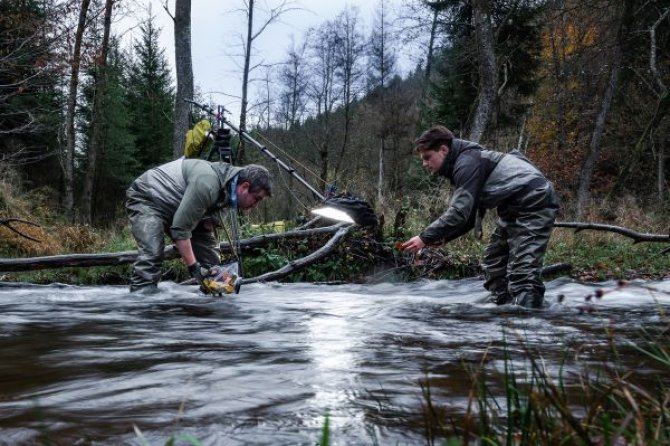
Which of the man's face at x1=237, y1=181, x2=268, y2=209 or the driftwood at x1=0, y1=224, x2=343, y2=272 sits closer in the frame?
the man's face at x1=237, y1=181, x2=268, y2=209

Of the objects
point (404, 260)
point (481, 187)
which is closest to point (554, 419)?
point (481, 187)

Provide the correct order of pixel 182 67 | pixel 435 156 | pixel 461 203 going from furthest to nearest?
pixel 182 67 → pixel 435 156 → pixel 461 203

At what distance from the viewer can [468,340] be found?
4.23 m

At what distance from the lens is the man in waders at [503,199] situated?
5.67 meters

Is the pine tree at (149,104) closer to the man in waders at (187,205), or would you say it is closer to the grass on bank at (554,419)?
the man in waders at (187,205)

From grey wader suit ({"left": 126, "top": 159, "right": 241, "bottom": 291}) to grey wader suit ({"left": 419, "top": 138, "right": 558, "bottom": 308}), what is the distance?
2.23 metres

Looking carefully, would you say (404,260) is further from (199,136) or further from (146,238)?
(146,238)

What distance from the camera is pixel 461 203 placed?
222 inches

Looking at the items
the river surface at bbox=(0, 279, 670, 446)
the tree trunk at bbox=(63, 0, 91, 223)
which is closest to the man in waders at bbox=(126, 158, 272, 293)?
the river surface at bbox=(0, 279, 670, 446)

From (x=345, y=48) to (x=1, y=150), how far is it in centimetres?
1746

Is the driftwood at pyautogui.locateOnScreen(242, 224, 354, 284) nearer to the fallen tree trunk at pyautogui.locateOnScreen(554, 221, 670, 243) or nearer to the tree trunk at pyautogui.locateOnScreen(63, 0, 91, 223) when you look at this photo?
the fallen tree trunk at pyautogui.locateOnScreen(554, 221, 670, 243)

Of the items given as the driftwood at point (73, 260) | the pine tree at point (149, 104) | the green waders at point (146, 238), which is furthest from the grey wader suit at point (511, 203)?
the pine tree at point (149, 104)

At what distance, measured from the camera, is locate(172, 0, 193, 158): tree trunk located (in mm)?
12797

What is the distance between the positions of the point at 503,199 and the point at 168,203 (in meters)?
3.66
